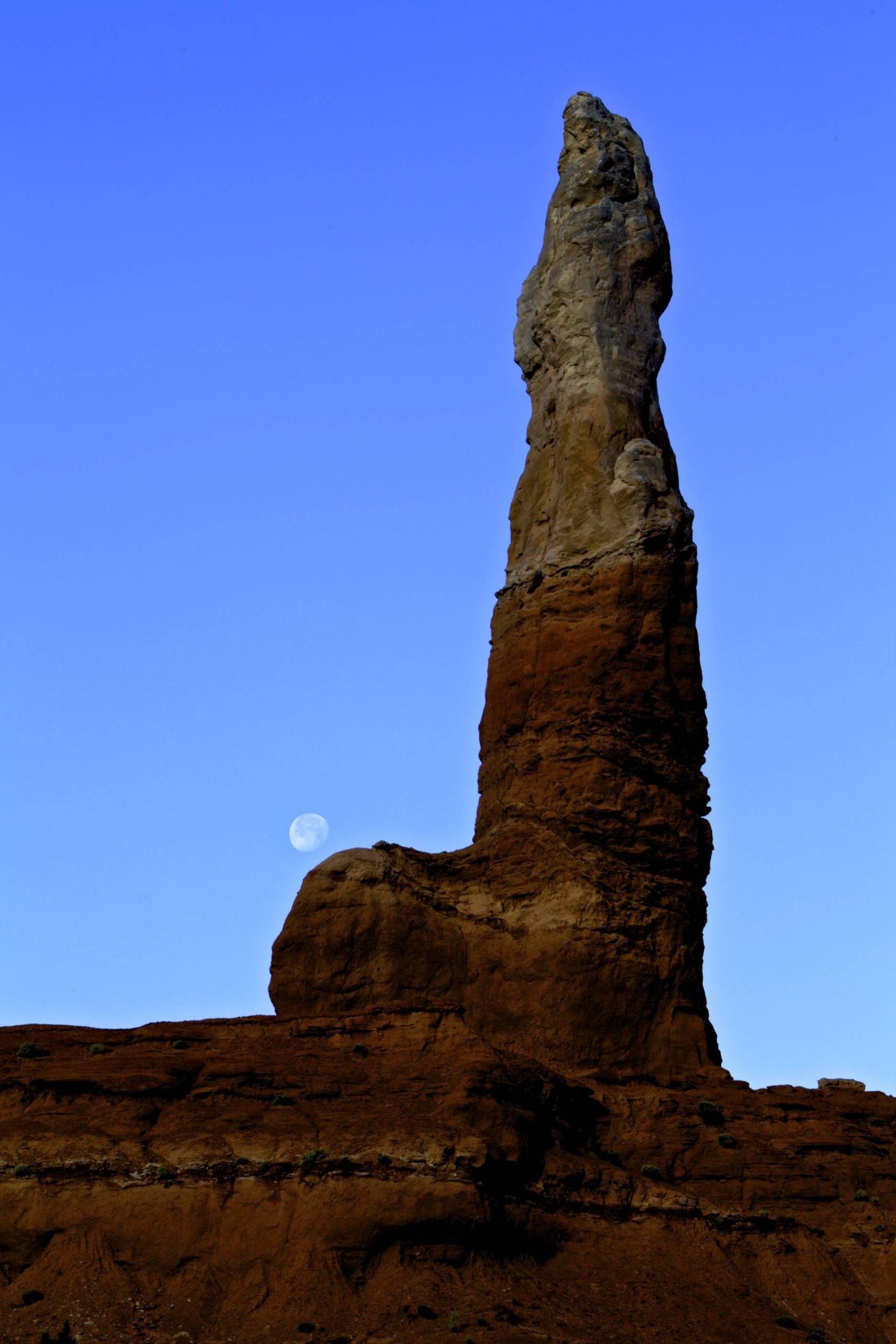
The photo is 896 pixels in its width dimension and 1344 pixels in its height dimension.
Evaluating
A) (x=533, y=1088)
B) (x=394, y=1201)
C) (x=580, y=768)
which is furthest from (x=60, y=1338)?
(x=580, y=768)

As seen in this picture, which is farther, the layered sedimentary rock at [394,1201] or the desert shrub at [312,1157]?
the desert shrub at [312,1157]

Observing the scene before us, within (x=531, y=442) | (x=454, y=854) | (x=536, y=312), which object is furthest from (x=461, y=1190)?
(x=536, y=312)

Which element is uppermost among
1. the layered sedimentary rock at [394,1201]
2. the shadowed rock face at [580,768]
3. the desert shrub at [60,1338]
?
the shadowed rock face at [580,768]

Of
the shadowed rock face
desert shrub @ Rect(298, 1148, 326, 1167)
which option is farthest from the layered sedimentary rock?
the shadowed rock face

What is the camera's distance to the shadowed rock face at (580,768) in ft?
106

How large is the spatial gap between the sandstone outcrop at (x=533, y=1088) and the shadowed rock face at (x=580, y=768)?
6 centimetres

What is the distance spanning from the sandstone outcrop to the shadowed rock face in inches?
2.3

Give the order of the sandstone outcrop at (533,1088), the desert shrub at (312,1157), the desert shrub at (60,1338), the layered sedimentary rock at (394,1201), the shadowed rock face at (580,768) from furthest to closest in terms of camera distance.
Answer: the shadowed rock face at (580,768)
the desert shrub at (312,1157)
the sandstone outcrop at (533,1088)
the layered sedimentary rock at (394,1201)
the desert shrub at (60,1338)

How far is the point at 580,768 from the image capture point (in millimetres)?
34562

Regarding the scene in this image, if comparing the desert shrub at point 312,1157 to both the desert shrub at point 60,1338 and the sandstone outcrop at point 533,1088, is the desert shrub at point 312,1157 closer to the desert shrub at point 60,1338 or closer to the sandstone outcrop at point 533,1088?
the sandstone outcrop at point 533,1088

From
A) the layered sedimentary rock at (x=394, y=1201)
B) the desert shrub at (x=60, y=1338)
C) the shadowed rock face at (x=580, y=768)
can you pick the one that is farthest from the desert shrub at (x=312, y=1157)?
the shadowed rock face at (x=580, y=768)

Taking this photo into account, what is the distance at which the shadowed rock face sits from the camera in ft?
106

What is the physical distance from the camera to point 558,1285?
26.5m

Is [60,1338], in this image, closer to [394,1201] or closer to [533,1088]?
[394,1201]
